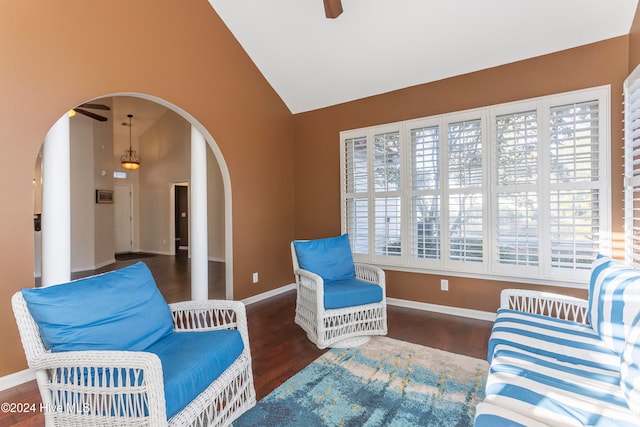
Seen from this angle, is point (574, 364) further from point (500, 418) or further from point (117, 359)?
point (117, 359)

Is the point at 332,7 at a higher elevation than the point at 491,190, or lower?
higher

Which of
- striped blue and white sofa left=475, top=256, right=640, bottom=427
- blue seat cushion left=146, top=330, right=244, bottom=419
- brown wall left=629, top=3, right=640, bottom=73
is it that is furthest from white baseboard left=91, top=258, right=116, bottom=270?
brown wall left=629, top=3, right=640, bottom=73

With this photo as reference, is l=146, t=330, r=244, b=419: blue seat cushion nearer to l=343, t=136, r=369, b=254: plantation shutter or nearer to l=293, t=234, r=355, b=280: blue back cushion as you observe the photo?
l=293, t=234, r=355, b=280: blue back cushion

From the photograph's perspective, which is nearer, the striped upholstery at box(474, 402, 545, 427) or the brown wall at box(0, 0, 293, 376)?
the striped upholstery at box(474, 402, 545, 427)

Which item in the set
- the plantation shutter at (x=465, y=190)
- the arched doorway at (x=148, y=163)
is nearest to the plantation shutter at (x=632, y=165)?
the plantation shutter at (x=465, y=190)

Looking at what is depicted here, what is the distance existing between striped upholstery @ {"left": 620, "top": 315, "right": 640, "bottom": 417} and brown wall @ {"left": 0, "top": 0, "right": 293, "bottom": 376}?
3265 mm

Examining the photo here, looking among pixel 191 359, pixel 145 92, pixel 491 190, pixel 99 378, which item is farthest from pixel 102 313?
pixel 491 190

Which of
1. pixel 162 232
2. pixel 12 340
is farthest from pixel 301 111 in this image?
pixel 162 232

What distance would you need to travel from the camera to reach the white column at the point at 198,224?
11.1 feet

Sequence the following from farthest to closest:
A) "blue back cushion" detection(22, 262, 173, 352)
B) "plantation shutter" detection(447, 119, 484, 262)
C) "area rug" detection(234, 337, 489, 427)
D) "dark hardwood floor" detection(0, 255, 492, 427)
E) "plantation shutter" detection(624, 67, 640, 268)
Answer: "plantation shutter" detection(447, 119, 484, 262) → "plantation shutter" detection(624, 67, 640, 268) → "dark hardwood floor" detection(0, 255, 492, 427) → "area rug" detection(234, 337, 489, 427) → "blue back cushion" detection(22, 262, 173, 352)

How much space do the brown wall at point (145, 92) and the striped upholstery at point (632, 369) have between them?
3.27m

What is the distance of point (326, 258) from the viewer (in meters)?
2.99

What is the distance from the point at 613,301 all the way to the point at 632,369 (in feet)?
1.63

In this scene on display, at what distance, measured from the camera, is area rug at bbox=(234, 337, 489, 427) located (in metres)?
1.68
